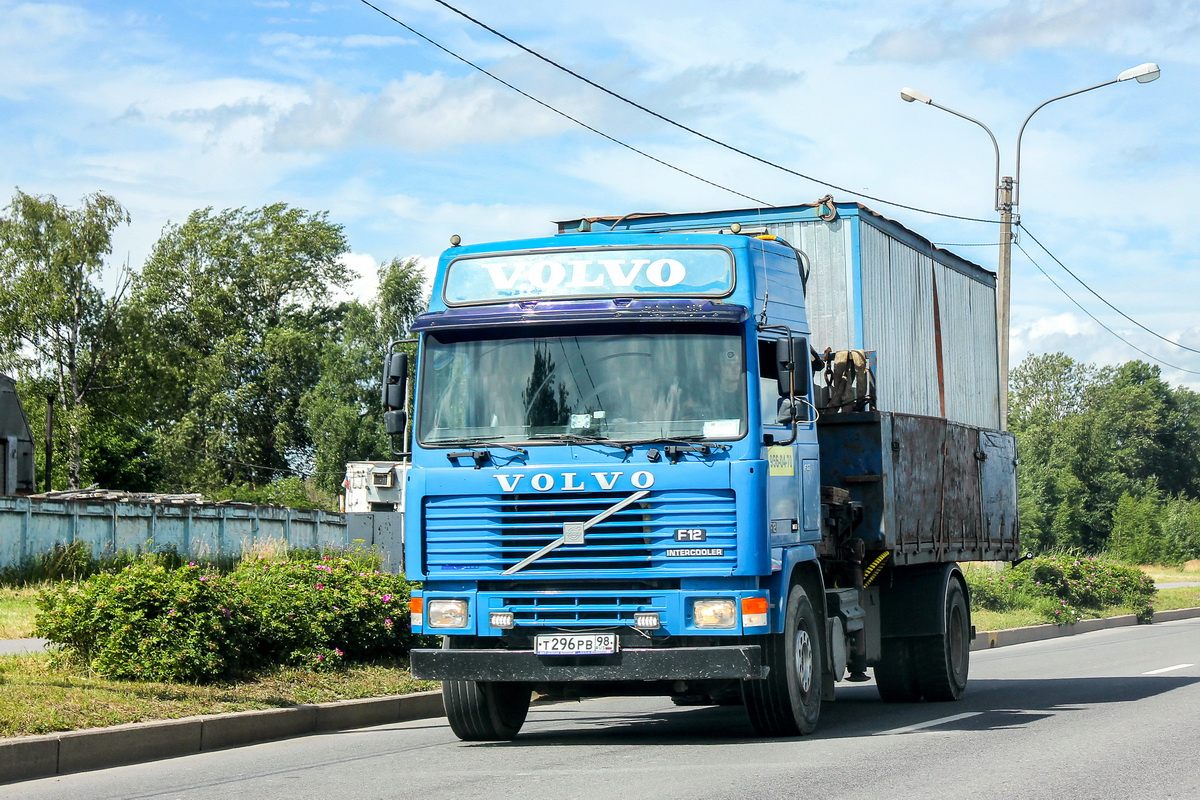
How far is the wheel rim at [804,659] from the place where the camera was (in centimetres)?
1017

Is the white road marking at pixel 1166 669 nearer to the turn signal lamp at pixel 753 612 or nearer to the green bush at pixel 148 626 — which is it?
the turn signal lamp at pixel 753 612

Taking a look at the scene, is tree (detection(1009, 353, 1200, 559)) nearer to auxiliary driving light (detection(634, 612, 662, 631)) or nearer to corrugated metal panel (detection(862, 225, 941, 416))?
corrugated metal panel (detection(862, 225, 941, 416))

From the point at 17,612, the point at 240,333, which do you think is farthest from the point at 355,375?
the point at 17,612

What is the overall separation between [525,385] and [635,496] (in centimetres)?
114

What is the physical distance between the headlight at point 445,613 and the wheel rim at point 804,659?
7.78 ft

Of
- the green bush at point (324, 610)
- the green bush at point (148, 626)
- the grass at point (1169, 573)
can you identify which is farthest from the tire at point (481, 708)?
the grass at point (1169, 573)

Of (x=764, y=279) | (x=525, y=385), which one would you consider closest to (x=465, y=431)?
(x=525, y=385)

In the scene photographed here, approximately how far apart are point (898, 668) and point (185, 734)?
22.3 feet

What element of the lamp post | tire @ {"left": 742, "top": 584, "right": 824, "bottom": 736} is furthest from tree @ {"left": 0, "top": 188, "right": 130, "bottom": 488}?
tire @ {"left": 742, "top": 584, "right": 824, "bottom": 736}

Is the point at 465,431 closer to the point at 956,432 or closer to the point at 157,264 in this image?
the point at 956,432

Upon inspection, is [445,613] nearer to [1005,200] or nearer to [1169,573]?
[1005,200]

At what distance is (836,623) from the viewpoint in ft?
36.4

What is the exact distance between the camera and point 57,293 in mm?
59156

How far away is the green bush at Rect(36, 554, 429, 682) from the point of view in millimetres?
11320
